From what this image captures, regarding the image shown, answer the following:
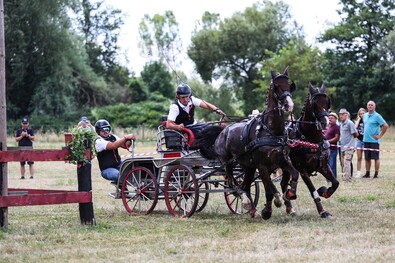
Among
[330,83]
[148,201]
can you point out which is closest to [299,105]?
[330,83]

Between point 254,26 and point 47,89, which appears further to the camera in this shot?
point 254,26

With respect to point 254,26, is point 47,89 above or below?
below

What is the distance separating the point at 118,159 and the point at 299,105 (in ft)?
144

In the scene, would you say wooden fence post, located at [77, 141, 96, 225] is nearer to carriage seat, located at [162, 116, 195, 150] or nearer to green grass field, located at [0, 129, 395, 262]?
green grass field, located at [0, 129, 395, 262]

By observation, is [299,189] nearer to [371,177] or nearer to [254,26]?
[371,177]

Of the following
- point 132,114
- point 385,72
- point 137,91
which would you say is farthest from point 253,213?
point 137,91

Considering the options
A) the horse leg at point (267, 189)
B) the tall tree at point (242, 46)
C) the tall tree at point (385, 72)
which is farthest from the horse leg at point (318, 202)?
the tall tree at point (242, 46)

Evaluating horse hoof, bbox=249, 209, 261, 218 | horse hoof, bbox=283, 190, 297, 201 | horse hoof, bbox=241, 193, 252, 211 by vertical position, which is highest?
horse hoof, bbox=283, 190, 297, 201

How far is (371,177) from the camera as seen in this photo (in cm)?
2008

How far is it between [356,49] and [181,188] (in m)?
49.0

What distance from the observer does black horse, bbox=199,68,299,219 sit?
10.9 metres

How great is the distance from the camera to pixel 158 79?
247 ft

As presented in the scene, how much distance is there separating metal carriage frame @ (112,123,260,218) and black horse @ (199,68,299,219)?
0.33 meters

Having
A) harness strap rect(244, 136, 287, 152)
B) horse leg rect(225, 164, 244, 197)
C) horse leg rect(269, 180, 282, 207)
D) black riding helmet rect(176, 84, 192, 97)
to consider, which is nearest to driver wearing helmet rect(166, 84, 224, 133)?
black riding helmet rect(176, 84, 192, 97)
